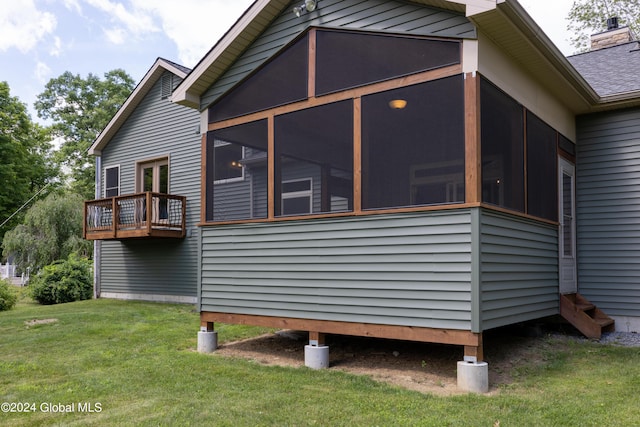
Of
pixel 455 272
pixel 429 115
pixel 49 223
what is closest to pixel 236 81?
pixel 429 115

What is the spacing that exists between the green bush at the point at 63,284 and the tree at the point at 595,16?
66.1 feet

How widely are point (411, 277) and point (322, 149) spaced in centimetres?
181

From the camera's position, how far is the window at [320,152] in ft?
18.5

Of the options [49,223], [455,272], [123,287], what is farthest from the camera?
[49,223]

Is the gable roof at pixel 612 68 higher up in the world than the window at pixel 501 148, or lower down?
higher up

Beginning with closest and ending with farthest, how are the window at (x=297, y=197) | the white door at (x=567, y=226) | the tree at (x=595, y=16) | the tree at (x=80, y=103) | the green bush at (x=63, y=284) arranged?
the window at (x=297, y=197)
the white door at (x=567, y=226)
the green bush at (x=63, y=284)
the tree at (x=595, y=16)
the tree at (x=80, y=103)

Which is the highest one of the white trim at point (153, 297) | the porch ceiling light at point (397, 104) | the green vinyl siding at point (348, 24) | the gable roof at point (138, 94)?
the gable roof at point (138, 94)

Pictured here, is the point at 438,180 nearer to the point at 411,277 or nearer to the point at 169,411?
the point at 411,277

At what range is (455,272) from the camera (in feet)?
15.6

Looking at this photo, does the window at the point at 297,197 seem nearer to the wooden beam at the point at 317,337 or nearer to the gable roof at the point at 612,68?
the wooden beam at the point at 317,337

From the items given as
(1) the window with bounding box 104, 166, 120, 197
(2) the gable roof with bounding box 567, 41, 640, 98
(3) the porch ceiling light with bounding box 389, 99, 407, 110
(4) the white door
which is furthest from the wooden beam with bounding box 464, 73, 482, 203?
(1) the window with bounding box 104, 166, 120, 197

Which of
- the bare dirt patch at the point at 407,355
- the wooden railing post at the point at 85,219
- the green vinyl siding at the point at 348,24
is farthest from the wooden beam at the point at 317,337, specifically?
the wooden railing post at the point at 85,219

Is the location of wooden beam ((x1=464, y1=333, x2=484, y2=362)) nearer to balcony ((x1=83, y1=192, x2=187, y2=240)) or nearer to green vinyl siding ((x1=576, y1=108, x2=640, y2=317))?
green vinyl siding ((x1=576, y1=108, x2=640, y2=317))

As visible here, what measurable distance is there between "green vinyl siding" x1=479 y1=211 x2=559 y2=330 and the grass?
636 millimetres
